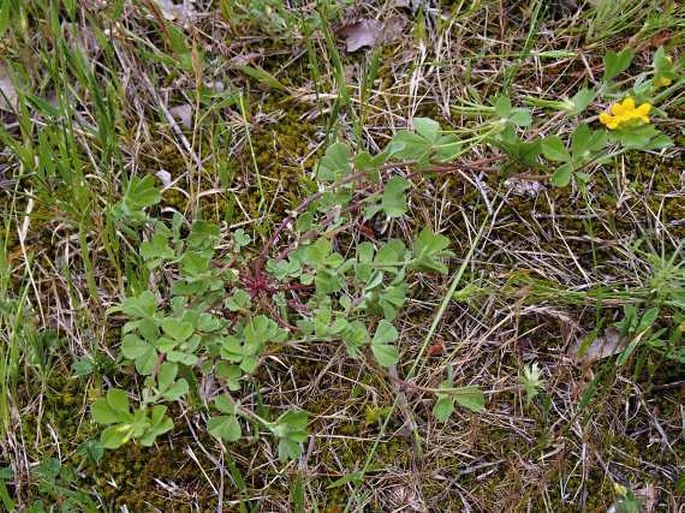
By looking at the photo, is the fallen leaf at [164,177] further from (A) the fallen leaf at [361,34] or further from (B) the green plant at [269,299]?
(A) the fallen leaf at [361,34]

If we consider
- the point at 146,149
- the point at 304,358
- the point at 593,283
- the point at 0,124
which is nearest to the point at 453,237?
the point at 593,283

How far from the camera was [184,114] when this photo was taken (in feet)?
8.00

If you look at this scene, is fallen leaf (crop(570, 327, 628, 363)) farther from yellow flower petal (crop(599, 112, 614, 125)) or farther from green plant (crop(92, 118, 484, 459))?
yellow flower petal (crop(599, 112, 614, 125))

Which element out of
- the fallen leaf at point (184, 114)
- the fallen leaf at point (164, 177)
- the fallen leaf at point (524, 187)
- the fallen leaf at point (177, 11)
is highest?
the fallen leaf at point (177, 11)

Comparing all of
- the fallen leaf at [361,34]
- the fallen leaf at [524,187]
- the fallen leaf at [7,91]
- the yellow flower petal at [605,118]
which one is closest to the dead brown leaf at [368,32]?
the fallen leaf at [361,34]

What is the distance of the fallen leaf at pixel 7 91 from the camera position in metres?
2.47

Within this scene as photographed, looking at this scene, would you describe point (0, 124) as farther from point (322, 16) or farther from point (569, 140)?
point (569, 140)

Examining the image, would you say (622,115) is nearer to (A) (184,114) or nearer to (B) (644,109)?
(B) (644,109)

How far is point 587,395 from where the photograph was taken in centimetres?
207

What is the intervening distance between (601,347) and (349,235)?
0.79 metres

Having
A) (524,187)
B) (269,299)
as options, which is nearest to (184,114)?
(269,299)

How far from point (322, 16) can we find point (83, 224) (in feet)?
3.04

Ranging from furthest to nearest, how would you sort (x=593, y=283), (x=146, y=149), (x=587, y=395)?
(x=146, y=149), (x=593, y=283), (x=587, y=395)

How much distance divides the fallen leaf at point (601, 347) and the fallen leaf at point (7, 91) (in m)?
1.89
